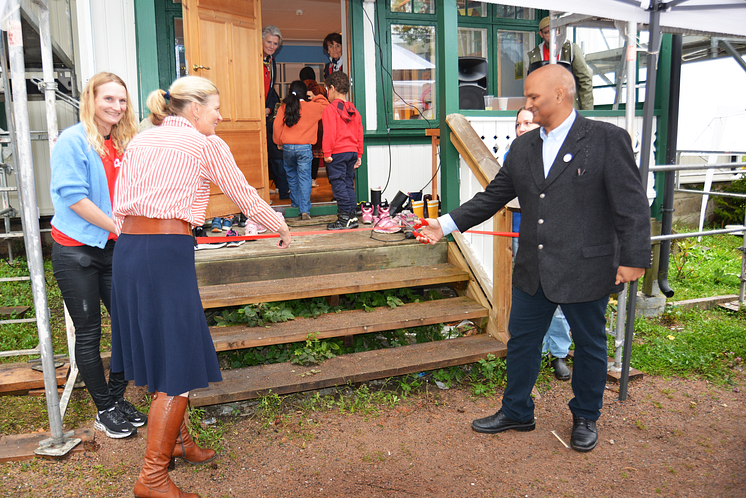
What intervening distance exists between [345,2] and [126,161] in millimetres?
5366

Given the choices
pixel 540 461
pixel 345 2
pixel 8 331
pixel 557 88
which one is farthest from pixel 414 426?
pixel 345 2

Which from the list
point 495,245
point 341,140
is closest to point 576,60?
point 341,140

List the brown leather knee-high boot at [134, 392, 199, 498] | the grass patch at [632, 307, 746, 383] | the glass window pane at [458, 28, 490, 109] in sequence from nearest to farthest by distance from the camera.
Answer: the brown leather knee-high boot at [134, 392, 199, 498], the grass patch at [632, 307, 746, 383], the glass window pane at [458, 28, 490, 109]

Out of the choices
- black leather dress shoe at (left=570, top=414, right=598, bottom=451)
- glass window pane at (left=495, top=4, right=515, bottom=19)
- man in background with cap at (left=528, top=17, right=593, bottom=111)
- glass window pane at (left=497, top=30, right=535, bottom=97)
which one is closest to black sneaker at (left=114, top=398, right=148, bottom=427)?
black leather dress shoe at (left=570, top=414, right=598, bottom=451)

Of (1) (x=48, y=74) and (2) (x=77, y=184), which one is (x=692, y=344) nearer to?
(2) (x=77, y=184)

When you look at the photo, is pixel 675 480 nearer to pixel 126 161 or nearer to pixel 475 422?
pixel 475 422

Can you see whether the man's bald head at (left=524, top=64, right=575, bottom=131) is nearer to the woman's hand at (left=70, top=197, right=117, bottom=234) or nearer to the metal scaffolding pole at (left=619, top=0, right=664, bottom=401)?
the metal scaffolding pole at (left=619, top=0, right=664, bottom=401)

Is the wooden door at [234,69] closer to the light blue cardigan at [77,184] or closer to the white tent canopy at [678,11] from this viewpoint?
the light blue cardigan at [77,184]

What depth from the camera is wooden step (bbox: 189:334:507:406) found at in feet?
11.2

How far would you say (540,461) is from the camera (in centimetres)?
301

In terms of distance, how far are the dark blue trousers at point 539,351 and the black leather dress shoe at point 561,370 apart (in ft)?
2.51

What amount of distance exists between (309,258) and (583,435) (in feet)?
8.09

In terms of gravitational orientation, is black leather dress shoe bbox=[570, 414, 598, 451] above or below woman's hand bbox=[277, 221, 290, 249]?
below

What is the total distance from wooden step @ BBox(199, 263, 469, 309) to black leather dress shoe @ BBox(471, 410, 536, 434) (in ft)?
4.51
